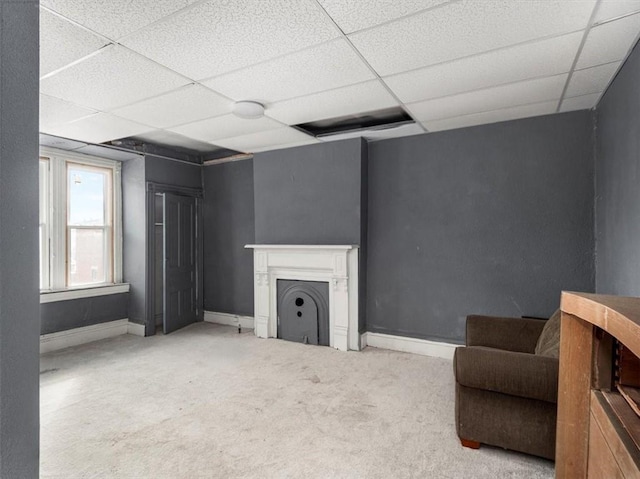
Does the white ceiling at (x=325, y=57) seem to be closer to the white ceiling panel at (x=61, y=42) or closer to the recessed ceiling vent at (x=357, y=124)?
the white ceiling panel at (x=61, y=42)

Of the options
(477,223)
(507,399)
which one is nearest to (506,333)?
(507,399)

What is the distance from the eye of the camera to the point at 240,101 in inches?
113

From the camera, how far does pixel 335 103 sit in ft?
9.62

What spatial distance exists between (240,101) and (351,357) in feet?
9.14

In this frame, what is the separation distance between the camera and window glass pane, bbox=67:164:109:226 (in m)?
4.38

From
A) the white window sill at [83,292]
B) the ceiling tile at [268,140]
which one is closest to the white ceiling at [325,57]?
the ceiling tile at [268,140]

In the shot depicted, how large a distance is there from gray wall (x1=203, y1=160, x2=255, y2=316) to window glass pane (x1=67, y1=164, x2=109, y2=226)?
1.39 meters

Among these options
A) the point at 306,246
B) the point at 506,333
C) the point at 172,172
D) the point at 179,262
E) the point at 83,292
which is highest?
the point at 172,172

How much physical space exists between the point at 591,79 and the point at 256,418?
3.47 metres

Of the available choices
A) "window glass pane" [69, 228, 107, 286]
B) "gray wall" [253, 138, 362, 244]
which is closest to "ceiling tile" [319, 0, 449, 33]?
"gray wall" [253, 138, 362, 244]

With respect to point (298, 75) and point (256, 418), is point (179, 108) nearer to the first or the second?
point (298, 75)

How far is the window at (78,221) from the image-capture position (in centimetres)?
413

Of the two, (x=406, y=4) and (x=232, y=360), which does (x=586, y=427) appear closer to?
(x=406, y=4)

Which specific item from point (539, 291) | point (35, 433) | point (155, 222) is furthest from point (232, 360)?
point (539, 291)
